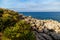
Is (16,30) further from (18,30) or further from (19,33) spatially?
(19,33)

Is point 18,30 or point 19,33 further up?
point 18,30

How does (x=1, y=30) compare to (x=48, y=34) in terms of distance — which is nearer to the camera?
(x=1, y=30)

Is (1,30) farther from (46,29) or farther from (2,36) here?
(46,29)

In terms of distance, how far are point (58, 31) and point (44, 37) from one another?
191 inches

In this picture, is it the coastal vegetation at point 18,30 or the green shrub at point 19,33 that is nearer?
the green shrub at point 19,33

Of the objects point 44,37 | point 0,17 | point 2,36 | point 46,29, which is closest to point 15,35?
point 2,36

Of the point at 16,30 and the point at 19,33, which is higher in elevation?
the point at 16,30

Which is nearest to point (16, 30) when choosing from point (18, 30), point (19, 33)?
point (18, 30)

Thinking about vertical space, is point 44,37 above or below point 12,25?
below

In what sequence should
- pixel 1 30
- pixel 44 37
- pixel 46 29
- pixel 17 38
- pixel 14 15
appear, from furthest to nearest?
pixel 46 29 < pixel 44 37 < pixel 14 15 < pixel 1 30 < pixel 17 38

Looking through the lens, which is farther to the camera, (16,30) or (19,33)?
(16,30)

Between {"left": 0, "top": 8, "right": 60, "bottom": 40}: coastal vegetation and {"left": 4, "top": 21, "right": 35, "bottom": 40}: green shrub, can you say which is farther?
{"left": 0, "top": 8, "right": 60, "bottom": 40}: coastal vegetation

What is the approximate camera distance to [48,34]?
1416 inches

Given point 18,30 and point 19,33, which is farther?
point 18,30
